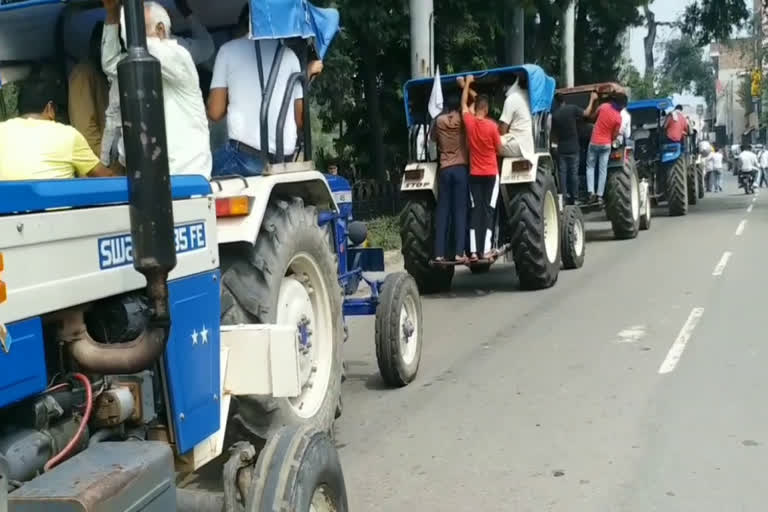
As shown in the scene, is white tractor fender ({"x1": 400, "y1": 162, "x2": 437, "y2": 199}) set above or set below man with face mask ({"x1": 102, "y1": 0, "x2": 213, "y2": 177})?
below

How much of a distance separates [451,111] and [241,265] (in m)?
6.07

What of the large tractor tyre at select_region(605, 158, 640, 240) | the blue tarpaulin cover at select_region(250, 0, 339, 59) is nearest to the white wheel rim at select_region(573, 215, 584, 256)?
the large tractor tyre at select_region(605, 158, 640, 240)

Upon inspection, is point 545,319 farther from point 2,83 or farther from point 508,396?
point 2,83

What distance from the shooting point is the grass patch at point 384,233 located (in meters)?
15.8

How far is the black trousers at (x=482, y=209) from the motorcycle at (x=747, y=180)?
72.7 feet

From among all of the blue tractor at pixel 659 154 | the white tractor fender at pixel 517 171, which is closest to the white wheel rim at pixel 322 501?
the white tractor fender at pixel 517 171

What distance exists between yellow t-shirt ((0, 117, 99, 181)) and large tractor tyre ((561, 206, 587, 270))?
9.36m

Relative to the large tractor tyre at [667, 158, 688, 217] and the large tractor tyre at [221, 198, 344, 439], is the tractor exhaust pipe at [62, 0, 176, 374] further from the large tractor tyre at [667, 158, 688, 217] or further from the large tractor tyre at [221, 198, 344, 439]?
the large tractor tyre at [667, 158, 688, 217]

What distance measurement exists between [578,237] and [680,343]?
4753mm

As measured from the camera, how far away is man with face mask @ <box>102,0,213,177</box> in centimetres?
400

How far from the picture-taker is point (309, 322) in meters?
5.31

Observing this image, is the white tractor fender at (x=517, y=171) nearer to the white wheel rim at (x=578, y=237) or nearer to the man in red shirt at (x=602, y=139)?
the white wheel rim at (x=578, y=237)

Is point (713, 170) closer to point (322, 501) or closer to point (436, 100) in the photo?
point (436, 100)

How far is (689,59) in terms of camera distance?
88562 mm
